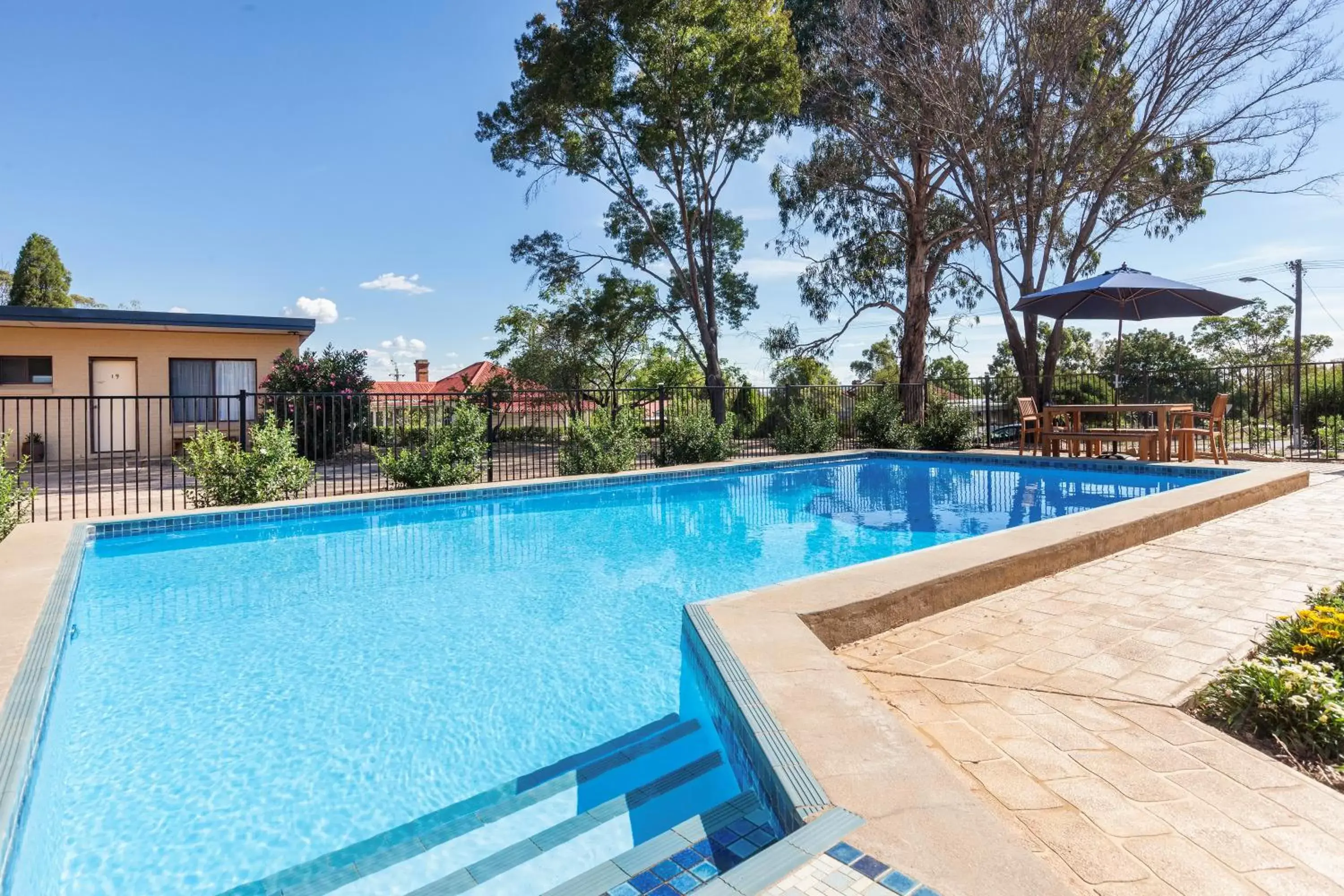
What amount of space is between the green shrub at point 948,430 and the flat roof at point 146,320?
11628 millimetres

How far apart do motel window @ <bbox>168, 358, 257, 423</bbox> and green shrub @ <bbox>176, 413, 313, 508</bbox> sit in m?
6.82

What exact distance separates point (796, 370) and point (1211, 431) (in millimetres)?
9415

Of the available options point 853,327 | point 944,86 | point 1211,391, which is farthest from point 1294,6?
point 853,327

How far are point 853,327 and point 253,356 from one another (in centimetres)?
1271

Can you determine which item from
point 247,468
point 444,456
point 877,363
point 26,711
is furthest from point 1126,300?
point 877,363

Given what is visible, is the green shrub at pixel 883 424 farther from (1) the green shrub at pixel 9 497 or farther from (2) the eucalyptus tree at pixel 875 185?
(1) the green shrub at pixel 9 497

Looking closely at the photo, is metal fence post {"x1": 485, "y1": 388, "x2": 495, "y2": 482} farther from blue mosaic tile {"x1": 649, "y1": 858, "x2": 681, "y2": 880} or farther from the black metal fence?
blue mosaic tile {"x1": 649, "y1": 858, "x2": 681, "y2": 880}

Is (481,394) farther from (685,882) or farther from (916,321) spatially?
(916,321)

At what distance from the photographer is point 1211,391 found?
14.9m

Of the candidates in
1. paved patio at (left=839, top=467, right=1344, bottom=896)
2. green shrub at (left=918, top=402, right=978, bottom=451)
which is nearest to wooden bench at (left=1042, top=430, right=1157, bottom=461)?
green shrub at (left=918, top=402, right=978, bottom=451)

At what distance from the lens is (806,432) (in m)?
12.1

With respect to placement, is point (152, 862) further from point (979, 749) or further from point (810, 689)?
point (979, 749)

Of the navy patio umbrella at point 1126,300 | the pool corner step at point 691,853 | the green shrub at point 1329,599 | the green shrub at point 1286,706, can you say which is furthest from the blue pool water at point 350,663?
the navy patio umbrella at point 1126,300

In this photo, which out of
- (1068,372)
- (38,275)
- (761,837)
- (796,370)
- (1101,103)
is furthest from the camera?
(38,275)
